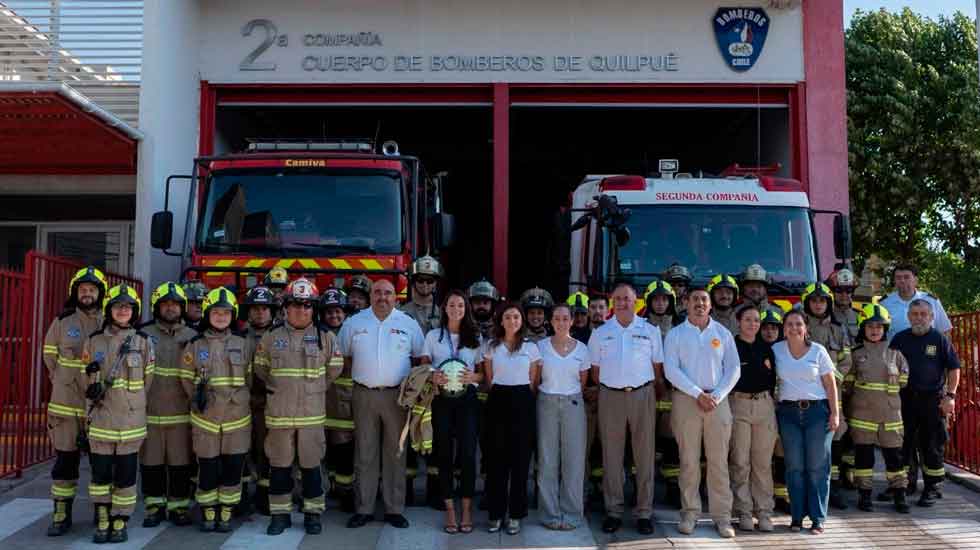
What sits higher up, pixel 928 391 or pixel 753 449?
pixel 928 391

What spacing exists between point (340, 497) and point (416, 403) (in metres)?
1.16

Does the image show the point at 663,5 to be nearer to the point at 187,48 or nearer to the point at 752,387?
the point at 187,48

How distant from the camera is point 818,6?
12047 mm

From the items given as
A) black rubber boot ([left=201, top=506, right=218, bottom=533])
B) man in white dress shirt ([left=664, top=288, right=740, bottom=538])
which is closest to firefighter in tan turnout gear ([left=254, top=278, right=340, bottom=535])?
black rubber boot ([left=201, top=506, right=218, bottom=533])

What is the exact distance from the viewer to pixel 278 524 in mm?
6148

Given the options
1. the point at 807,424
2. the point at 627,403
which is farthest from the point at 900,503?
the point at 627,403

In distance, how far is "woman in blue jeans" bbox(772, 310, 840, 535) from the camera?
6273 mm

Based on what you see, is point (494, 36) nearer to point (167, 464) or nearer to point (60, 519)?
point (167, 464)

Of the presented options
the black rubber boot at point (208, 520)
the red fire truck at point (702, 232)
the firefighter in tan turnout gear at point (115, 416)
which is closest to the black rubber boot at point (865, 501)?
the red fire truck at point (702, 232)

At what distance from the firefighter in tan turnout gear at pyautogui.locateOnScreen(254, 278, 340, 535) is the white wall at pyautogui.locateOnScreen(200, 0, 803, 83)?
21.4 ft

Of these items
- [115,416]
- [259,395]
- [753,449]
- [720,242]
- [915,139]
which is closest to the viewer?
[115,416]

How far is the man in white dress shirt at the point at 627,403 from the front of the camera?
247 inches

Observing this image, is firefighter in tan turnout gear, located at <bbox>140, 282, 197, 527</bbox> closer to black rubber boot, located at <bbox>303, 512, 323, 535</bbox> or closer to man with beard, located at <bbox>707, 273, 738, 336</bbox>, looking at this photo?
black rubber boot, located at <bbox>303, 512, 323, 535</bbox>

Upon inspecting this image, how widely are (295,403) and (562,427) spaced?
6.04 ft
